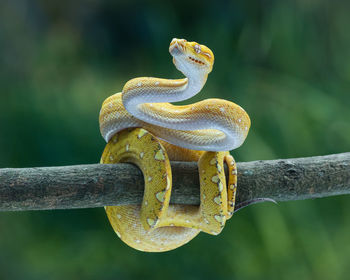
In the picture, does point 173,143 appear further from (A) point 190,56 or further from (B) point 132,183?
(A) point 190,56

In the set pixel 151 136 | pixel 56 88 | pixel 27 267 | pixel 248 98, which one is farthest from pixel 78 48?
pixel 151 136

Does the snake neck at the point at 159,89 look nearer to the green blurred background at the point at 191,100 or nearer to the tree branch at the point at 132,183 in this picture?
the tree branch at the point at 132,183

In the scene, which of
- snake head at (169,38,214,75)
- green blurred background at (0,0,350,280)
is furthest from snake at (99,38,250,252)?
green blurred background at (0,0,350,280)

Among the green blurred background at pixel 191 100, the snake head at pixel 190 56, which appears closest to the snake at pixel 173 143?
the snake head at pixel 190 56

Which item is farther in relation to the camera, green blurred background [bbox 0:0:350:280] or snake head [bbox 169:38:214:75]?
green blurred background [bbox 0:0:350:280]

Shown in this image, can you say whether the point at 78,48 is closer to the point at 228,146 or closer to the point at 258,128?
the point at 258,128

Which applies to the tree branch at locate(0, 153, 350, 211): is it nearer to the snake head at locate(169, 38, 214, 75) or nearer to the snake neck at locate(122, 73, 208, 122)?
the snake neck at locate(122, 73, 208, 122)
